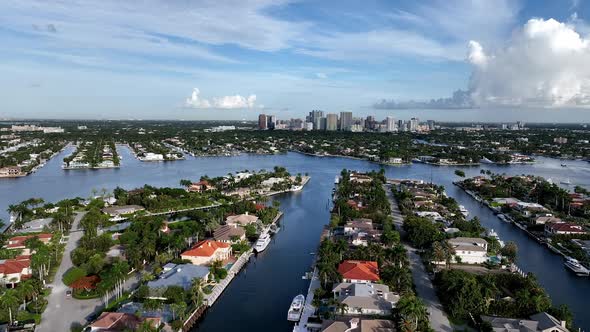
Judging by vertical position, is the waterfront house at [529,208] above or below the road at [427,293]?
above

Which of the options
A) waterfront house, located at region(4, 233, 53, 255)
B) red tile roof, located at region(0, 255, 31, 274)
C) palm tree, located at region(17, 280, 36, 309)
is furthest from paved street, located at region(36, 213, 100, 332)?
waterfront house, located at region(4, 233, 53, 255)

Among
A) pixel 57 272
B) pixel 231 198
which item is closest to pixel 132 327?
pixel 57 272

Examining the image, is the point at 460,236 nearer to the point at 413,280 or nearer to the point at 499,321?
the point at 413,280

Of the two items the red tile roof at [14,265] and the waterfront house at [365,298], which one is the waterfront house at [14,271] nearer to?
the red tile roof at [14,265]

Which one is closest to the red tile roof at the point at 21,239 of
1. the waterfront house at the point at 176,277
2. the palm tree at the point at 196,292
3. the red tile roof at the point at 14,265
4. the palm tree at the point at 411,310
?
the red tile roof at the point at 14,265

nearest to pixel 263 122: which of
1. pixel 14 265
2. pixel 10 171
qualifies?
pixel 10 171

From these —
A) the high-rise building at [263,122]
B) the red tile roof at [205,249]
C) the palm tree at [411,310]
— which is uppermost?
the high-rise building at [263,122]
